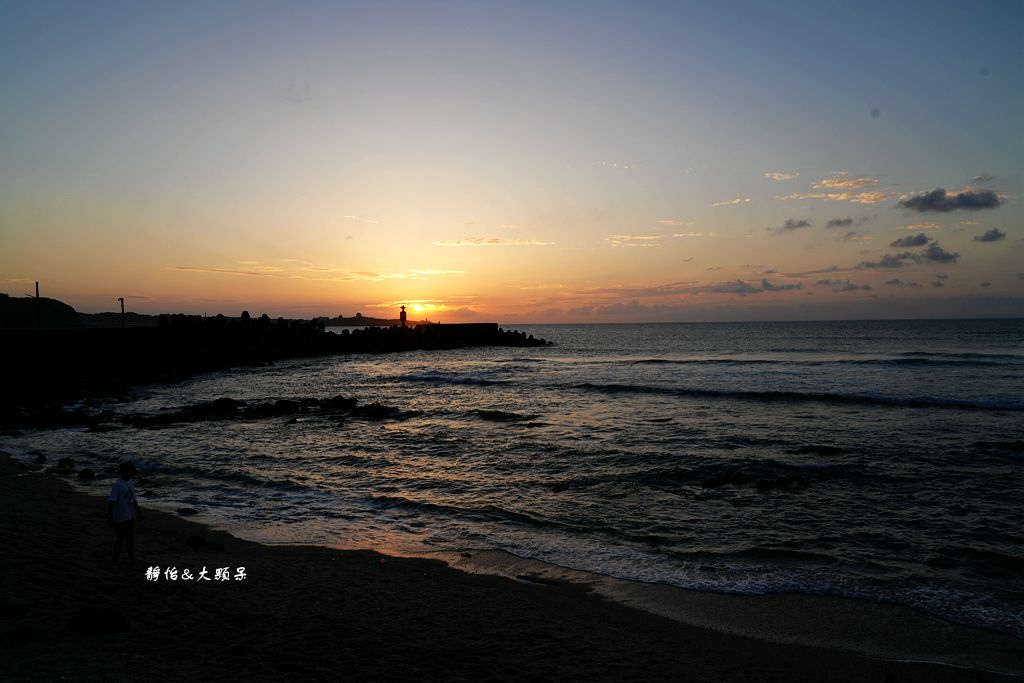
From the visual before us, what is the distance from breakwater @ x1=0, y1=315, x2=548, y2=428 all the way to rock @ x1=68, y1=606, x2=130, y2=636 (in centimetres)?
2089

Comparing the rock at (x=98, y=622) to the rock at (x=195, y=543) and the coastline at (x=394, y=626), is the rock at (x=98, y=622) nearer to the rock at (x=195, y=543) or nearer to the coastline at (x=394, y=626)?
the coastline at (x=394, y=626)

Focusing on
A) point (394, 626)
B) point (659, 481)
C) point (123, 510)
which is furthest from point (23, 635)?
point (659, 481)

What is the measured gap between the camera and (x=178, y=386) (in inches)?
1420

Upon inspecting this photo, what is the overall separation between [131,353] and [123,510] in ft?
129

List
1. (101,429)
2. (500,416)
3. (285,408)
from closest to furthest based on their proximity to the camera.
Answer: (101,429)
(500,416)
(285,408)

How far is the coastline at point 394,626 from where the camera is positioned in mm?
5812

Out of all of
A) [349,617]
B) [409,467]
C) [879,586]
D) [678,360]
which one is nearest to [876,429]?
[879,586]

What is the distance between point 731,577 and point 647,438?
10387mm

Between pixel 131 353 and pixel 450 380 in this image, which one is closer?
pixel 450 380

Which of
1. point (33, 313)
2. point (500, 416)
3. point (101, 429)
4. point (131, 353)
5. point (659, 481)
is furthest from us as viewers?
point (33, 313)

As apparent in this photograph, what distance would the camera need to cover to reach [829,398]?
1075 inches

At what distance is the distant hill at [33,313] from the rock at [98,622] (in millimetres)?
75069

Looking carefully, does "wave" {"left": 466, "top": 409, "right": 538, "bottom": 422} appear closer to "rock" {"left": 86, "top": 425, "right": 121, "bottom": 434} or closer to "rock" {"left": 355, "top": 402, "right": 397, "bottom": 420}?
"rock" {"left": 355, "top": 402, "right": 397, "bottom": 420}

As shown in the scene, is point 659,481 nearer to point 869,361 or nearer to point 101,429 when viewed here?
point 101,429
